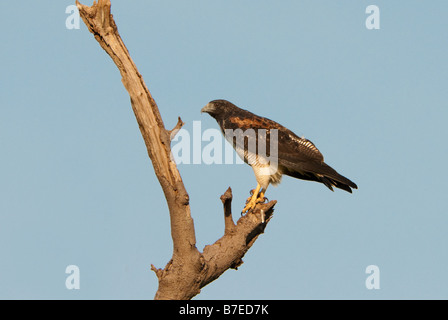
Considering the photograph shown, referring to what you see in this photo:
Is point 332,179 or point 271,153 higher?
point 271,153

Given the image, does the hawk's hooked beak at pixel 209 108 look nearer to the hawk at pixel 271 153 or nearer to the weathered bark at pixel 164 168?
the hawk at pixel 271 153

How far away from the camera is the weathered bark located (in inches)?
338

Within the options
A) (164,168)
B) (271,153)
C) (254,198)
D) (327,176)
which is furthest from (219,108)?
(164,168)

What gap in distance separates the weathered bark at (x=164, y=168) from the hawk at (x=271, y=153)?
1.88 m

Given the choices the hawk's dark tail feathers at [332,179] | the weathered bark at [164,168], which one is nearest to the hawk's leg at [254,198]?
the hawk's dark tail feathers at [332,179]

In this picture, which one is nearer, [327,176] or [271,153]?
[327,176]

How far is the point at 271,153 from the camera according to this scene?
35.8 ft

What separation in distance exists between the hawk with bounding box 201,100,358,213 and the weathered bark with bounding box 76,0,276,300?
1877mm

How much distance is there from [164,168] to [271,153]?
2876mm

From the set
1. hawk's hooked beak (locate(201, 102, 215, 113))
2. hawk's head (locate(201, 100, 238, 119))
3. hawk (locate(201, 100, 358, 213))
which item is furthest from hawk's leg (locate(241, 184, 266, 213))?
hawk's hooked beak (locate(201, 102, 215, 113))

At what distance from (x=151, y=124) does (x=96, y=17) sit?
1750 mm

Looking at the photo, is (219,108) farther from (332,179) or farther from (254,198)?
(332,179)

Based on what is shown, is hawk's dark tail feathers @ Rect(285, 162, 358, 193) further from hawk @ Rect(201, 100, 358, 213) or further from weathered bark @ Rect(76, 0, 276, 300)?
weathered bark @ Rect(76, 0, 276, 300)
